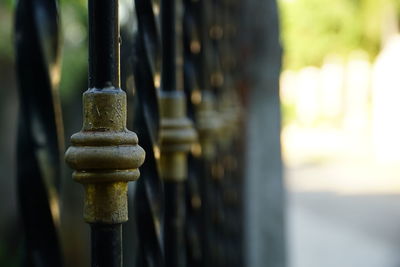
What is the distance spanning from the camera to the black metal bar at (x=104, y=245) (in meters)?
0.75

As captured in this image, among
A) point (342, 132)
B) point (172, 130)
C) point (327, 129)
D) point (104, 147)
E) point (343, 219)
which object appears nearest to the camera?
point (104, 147)

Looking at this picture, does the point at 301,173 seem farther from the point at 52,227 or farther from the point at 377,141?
the point at 52,227

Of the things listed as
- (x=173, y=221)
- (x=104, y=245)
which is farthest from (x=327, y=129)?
(x=104, y=245)

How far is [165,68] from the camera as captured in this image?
127cm

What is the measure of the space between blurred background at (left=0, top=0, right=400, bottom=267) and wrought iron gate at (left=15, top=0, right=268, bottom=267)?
249mm

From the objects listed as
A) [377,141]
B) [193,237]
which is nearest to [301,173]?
[377,141]

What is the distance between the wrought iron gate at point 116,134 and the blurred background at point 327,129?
9.8 inches

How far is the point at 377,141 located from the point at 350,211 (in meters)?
7.50

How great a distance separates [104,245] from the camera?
0.75 metres

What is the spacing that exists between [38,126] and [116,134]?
90 mm

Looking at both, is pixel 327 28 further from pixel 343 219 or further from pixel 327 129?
pixel 343 219

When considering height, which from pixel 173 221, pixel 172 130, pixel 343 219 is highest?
pixel 172 130

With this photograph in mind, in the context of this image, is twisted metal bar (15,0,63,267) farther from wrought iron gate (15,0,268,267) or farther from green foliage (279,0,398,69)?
green foliage (279,0,398,69)

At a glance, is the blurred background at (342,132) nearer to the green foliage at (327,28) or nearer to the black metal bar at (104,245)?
the green foliage at (327,28)
